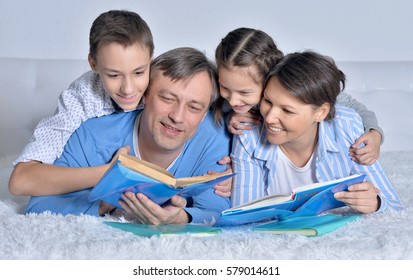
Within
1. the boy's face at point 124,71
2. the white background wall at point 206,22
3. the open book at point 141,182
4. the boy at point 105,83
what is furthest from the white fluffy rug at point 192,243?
the white background wall at point 206,22

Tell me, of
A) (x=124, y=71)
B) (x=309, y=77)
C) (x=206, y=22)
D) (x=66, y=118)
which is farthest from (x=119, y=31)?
(x=206, y=22)

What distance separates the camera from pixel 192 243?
1876mm

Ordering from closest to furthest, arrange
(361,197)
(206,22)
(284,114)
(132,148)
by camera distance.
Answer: (361,197) < (284,114) < (132,148) < (206,22)

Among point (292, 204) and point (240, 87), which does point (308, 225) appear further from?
point (240, 87)

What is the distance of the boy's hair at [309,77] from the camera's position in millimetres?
2238

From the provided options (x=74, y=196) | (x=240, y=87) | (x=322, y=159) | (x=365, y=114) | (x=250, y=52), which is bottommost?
(x=74, y=196)

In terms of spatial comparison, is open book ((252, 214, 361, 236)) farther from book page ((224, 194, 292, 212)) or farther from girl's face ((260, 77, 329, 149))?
girl's face ((260, 77, 329, 149))

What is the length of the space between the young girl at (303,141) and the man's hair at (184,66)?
0.22m

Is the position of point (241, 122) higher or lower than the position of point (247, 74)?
lower

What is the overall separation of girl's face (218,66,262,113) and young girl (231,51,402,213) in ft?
0.12

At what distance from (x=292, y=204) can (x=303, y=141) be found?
43 centimetres

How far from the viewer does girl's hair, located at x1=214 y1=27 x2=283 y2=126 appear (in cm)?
232

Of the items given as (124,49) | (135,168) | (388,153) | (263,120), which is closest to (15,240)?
(135,168)
